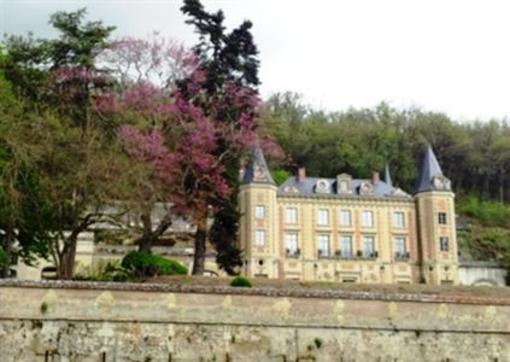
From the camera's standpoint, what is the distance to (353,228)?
5359 centimetres

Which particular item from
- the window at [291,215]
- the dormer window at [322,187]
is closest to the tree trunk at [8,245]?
the window at [291,215]

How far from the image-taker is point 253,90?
34.8m

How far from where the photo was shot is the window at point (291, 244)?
5234 centimetres

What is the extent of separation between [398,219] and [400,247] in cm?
217

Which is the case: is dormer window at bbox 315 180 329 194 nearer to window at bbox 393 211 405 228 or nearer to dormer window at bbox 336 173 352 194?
dormer window at bbox 336 173 352 194

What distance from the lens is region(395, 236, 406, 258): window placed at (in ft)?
176

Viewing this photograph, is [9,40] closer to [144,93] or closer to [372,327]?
[144,93]

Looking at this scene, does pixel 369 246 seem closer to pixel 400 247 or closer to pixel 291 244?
pixel 400 247

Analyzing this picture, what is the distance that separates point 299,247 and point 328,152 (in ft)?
59.9

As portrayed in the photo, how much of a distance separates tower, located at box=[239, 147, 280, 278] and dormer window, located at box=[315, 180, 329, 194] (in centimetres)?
440

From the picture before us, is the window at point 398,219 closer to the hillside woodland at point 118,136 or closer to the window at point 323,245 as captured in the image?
the window at point 323,245

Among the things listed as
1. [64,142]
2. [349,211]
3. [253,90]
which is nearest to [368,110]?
[349,211]

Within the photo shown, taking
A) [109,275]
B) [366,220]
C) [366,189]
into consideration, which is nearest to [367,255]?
[366,220]

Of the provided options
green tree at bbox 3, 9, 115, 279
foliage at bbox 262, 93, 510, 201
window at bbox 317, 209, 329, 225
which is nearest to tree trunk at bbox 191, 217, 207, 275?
green tree at bbox 3, 9, 115, 279
